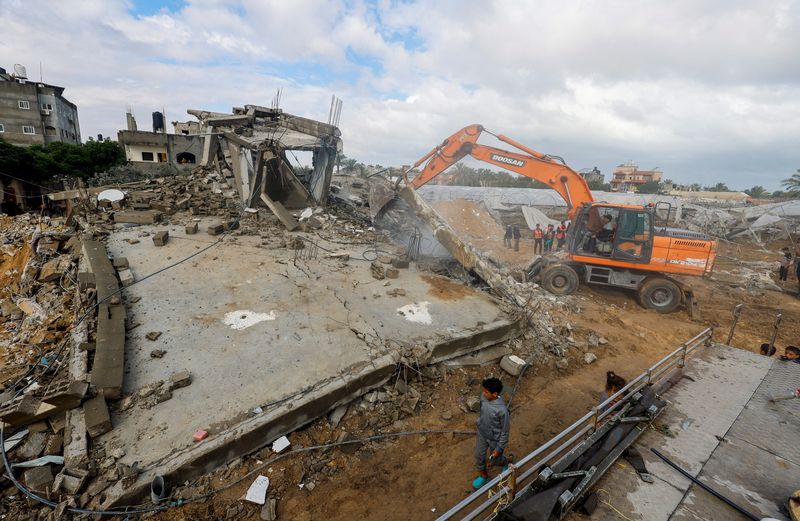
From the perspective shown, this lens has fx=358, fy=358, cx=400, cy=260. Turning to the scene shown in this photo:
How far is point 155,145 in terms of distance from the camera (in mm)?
26203

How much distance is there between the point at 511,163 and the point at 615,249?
3934mm

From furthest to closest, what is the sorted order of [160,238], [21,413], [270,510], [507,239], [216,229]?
[507,239] < [216,229] < [160,238] < [21,413] < [270,510]

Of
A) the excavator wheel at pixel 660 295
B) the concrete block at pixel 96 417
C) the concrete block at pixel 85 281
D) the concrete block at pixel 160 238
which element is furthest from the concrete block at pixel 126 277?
the excavator wheel at pixel 660 295

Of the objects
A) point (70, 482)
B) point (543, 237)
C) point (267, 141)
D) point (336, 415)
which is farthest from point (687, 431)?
point (543, 237)

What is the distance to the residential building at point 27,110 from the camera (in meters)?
30.9

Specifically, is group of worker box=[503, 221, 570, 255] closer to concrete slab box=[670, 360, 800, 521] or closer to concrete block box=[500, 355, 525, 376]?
concrete block box=[500, 355, 525, 376]

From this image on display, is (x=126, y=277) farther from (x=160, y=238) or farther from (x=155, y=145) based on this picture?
(x=155, y=145)

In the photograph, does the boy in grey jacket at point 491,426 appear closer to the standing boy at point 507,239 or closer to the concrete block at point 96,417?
the concrete block at point 96,417

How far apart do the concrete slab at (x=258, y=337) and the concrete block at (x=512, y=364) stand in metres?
0.43

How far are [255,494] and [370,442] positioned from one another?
55.7 inches

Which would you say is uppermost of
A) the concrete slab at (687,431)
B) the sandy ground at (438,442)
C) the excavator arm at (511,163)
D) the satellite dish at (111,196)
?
the excavator arm at (511,163)

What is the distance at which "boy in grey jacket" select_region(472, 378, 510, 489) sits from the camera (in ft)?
12.1

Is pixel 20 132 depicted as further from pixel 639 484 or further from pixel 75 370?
pixel 639 484

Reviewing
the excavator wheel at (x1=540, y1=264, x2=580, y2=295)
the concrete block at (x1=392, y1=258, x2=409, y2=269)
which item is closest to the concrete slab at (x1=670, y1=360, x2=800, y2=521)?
the concrete block at (x1=392, y1=258, x2=409, y2=269)
